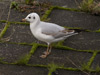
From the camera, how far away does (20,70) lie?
15.4ft

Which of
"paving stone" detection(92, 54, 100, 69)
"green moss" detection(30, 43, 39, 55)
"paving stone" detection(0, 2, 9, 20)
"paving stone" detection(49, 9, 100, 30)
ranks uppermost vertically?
"paving stone" detection(0, 2, 9, 20)

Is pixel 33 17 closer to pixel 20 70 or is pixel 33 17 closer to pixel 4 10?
pixel 20 70

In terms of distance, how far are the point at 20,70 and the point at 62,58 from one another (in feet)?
2.41

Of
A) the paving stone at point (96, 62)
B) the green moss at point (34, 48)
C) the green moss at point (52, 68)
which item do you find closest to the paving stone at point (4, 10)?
the green moss at point (34, 48)

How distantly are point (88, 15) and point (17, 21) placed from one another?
1.40m

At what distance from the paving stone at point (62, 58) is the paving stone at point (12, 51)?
7.4 inches

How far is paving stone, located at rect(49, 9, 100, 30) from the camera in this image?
5988 millimetres

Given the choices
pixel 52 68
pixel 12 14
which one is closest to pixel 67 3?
pixel 12 14

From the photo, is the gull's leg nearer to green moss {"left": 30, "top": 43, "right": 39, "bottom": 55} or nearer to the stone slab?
green moss {"left": 30, "top": 43, "right": 39, "bottom": 55}

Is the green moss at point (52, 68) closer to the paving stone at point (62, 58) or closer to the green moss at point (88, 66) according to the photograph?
the paving stone at point (62, 58)

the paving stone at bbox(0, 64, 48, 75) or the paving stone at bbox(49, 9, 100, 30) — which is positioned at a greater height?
the paving stone at bbox(49, 9, 100, 30)

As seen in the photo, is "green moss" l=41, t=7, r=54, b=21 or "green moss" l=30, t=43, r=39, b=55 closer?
"green moss" l=30, t=43, r=39, b=55

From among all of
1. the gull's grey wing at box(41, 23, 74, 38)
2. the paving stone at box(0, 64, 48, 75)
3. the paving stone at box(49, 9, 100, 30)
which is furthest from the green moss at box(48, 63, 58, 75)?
the paving stone at box(49, 9, 100, 30)

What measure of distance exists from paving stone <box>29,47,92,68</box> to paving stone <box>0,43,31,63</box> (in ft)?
0.62
